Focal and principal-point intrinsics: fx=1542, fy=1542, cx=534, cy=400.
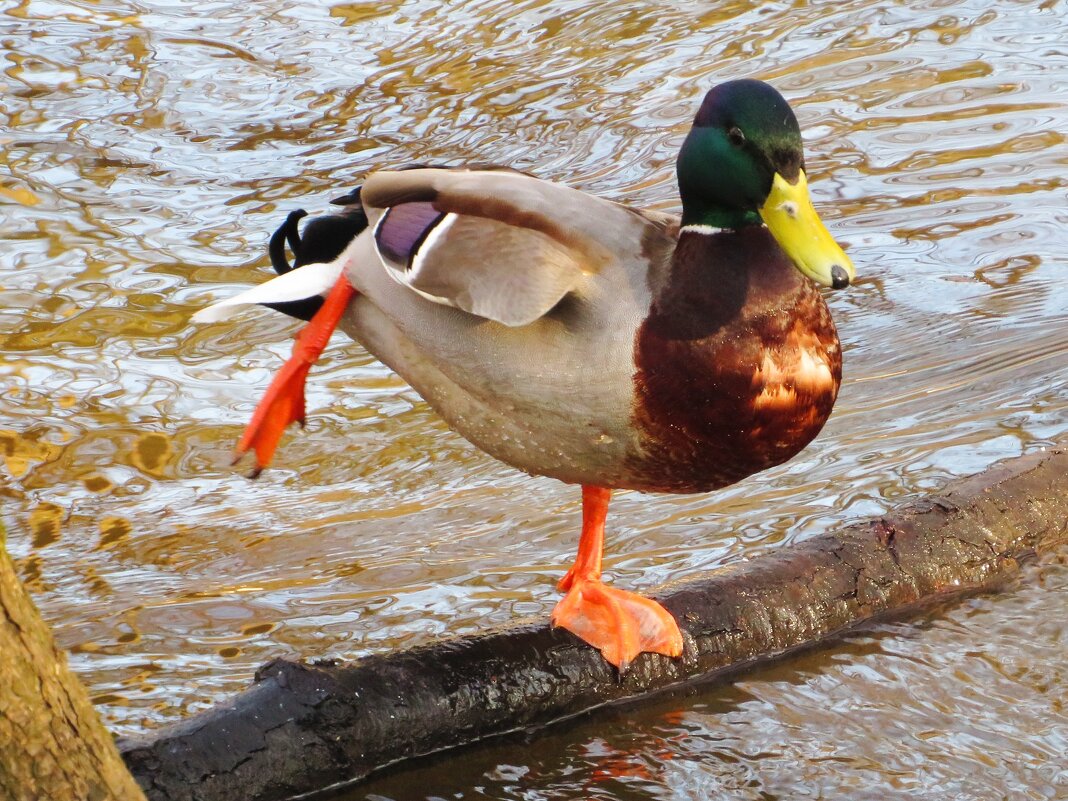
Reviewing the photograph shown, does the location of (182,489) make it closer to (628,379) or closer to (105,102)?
(628,379)

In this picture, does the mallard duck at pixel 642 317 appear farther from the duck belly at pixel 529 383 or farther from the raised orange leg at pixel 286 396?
the raised orange leg at pixel 286 396

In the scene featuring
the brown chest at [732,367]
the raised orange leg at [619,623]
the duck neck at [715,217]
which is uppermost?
the duck neck at [715,217]

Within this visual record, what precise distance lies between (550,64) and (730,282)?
531 centimetres

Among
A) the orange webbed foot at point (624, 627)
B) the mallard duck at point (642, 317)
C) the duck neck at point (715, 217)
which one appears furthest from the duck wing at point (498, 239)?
the orange webbed foot at point (624, 627)

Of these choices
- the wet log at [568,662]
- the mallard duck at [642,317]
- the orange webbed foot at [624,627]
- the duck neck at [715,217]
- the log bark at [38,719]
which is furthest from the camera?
the orange webbed foot at [624,627]

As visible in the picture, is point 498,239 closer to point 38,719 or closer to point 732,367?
point 732,367

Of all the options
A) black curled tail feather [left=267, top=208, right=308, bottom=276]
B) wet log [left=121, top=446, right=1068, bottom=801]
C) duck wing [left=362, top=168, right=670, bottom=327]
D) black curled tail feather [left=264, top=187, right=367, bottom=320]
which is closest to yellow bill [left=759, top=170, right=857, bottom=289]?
duck wing [left=362, top=168, right=670, bottom=327]

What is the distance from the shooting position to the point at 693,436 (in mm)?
3221

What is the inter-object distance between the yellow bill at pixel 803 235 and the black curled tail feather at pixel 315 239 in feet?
3.57

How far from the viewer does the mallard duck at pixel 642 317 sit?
10.3 ft

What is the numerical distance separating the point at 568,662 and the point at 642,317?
2.68 feet

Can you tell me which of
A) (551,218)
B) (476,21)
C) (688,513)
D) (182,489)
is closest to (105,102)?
(476,21)

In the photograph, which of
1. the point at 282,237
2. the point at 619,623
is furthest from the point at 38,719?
the point at 282,237

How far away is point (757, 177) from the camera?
3.19 m
